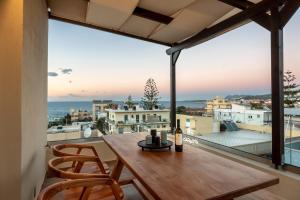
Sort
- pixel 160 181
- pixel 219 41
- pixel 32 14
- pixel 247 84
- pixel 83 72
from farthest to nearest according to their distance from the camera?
pixel 83 72
pixel 219 41
pixel 247 84
pixel 32 14
pixel 160 181

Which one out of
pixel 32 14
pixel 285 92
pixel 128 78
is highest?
pixel 32 14

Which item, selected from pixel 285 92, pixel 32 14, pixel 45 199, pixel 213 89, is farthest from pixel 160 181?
pixel 213 89

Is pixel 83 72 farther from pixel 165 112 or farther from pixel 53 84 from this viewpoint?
pixel 165 112

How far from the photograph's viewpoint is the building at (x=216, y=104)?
356cm

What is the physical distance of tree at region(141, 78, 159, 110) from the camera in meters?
4.89

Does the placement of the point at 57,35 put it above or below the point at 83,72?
above

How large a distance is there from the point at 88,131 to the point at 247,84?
10.3 ft

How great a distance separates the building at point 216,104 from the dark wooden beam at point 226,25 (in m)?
1.07

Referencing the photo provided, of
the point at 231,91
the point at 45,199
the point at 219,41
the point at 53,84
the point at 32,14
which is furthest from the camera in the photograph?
the point at 53,84

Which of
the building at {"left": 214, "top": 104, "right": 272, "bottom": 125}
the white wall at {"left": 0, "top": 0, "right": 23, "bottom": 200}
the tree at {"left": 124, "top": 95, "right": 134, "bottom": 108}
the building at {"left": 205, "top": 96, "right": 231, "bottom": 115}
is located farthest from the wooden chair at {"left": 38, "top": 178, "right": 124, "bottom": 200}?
the tree at {"left": 124, "top": 95, "right": 134, "bottom": 108}

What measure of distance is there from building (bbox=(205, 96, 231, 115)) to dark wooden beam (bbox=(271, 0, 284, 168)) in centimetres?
112

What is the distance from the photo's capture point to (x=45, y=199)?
1241 mm

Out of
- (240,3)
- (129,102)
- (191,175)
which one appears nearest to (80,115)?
(129,102)

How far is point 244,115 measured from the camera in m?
3.22
